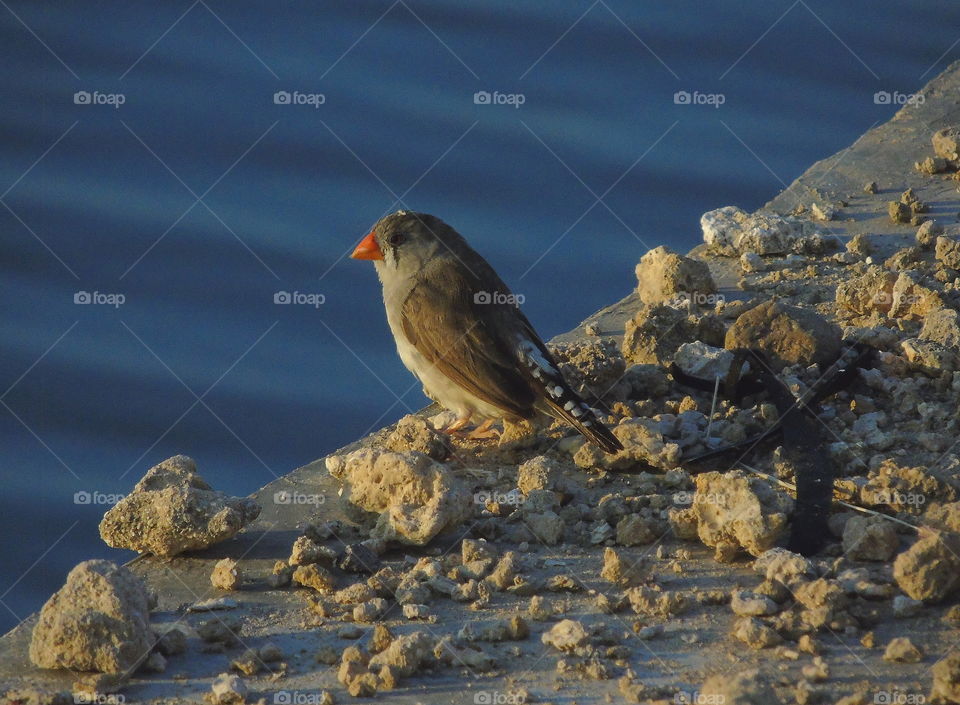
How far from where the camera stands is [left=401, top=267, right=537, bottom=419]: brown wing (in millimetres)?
6027

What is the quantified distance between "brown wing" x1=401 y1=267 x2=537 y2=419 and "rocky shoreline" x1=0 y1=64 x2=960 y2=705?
0.84 feet

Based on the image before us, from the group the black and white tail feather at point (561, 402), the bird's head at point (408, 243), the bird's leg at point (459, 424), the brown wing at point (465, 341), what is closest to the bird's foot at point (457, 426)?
the bird's leg at point (459, 424)

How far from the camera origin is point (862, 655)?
14.6 ft

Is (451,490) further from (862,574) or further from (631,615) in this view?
(862,574)

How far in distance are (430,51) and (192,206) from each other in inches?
90.8

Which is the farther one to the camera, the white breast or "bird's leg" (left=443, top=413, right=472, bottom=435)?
"bird's leg" (left=443, top=413, right=472, bottom=435)

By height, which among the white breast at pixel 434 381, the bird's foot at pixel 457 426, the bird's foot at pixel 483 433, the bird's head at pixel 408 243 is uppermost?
the bird's head at pixel 408 243

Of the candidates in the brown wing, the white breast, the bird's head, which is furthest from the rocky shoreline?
the bird's head

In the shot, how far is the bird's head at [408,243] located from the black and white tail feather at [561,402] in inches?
26.3

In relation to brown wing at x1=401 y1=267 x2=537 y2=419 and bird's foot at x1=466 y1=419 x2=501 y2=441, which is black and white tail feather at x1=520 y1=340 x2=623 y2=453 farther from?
bird's foot at x1=466 y1=419 x2=501 y2=441

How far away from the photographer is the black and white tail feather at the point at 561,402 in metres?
5.67

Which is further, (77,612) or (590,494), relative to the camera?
(590,494)

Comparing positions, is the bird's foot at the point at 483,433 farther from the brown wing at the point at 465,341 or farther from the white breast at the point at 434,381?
the brown wing at the point at 465,341

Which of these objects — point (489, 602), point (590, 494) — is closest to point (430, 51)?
point (590, 494)
